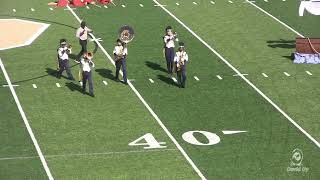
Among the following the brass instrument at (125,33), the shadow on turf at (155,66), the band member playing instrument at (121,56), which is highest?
the brass instrument at (125,33)

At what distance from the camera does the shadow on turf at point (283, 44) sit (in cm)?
4056

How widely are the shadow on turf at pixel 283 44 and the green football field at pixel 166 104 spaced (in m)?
0.04

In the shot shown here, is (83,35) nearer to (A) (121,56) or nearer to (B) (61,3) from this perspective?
(A) (121,56)

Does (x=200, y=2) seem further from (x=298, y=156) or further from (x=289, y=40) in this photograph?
(x=298, y=156)

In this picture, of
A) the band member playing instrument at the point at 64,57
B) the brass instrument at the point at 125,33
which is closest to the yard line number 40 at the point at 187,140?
the band member playing instrument at the point at 64,57

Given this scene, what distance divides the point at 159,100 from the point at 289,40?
32.5 ft

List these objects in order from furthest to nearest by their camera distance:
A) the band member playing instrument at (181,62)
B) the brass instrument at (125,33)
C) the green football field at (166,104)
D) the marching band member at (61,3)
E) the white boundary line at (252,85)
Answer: the marching band member at (61,3), the brass instrument at (125,33), the band member playing instrument at (181,62), the white boundary line at (252,85), the green football field at (166,104)

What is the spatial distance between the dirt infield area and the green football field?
51cm

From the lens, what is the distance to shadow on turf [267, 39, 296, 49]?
40.6 m

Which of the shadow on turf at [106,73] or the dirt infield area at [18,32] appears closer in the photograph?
the shadow on turf at [106,73]

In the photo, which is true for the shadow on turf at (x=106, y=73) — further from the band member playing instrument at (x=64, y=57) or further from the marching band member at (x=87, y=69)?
the marching band member at (x=87, y=69)

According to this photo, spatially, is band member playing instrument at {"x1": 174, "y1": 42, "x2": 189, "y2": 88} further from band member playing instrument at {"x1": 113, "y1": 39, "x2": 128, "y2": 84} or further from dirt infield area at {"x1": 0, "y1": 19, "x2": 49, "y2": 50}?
dirt infield area at {"x1": 0, "y1": 19, "x2": 49, "y2": 50}

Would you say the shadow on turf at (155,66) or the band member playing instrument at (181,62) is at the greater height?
the band member playing instrument at (181,62)

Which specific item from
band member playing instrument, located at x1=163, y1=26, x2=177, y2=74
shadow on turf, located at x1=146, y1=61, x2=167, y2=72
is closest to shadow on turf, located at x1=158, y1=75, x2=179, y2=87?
band member playing instrument, located at x1=163, y1=26, x2=177, y2=74
